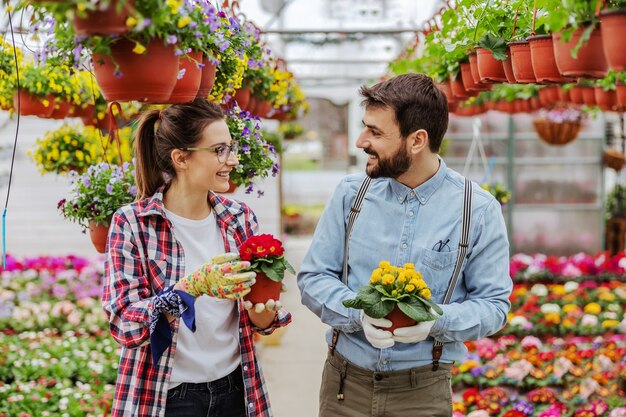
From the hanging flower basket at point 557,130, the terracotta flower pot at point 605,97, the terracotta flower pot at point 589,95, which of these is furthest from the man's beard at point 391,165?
the hanging flower basket at point 557,130

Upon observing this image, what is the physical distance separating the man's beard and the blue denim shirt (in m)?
0.09

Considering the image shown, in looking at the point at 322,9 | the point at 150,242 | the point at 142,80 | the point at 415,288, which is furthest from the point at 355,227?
the point at 322,9

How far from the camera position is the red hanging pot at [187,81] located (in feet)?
5.54

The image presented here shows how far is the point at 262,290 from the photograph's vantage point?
178 cm

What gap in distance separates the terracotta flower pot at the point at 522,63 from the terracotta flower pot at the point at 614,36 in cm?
66

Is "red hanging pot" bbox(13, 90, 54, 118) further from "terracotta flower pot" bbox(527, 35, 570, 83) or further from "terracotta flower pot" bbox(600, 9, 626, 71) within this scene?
"terracotta flower pot" bbox(600, 9, 626, 71)

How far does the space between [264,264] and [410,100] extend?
555 mm

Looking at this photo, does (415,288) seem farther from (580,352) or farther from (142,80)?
(580,352)

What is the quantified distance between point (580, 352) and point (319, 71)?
1041cm

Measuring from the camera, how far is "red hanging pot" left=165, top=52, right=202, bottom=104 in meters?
1.69

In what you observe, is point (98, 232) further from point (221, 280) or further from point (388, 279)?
point (388, 279)

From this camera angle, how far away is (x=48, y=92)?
10.4ft

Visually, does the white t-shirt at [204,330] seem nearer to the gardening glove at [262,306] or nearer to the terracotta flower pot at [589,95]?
the gardening glove at [262,306]

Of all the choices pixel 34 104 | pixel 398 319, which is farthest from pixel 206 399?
pixel 34 104
